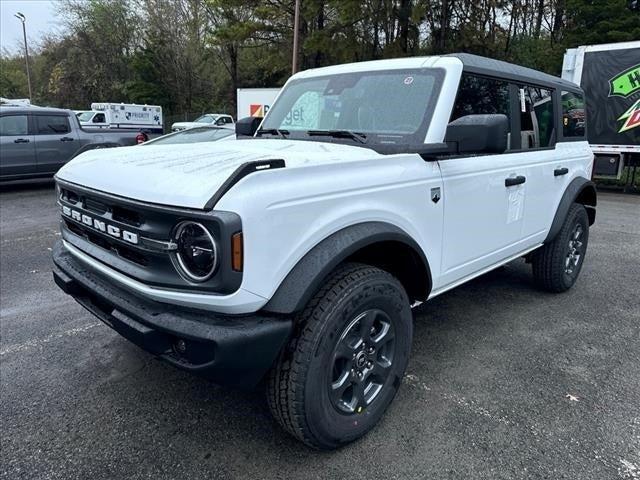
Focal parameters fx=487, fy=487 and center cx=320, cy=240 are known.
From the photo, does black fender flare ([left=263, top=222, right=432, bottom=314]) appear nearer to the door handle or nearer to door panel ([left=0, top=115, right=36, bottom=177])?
the door handle

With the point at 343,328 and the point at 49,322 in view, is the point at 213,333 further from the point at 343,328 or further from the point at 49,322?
the point at 49,322

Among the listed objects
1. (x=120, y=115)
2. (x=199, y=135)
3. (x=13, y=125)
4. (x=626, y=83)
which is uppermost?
(x=626, y=83)

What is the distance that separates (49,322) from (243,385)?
2.65 metres

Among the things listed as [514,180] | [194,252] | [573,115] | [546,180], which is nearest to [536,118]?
[546,180]

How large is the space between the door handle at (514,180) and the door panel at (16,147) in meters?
10.1

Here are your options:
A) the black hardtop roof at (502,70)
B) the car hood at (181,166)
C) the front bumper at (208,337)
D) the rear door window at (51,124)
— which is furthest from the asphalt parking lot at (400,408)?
the rear door window at (51,124)

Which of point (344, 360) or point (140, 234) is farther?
point (344, 360)

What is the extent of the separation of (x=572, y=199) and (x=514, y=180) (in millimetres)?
1194

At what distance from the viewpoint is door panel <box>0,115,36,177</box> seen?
388 inches

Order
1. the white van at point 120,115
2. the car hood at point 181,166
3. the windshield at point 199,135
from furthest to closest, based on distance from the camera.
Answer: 1. the white van at point 120,115
2. the windshield at point 199,135
3. the car hood at point 181,166

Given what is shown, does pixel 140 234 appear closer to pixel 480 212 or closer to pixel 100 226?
pixel 100 226

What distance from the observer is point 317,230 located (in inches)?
83.5

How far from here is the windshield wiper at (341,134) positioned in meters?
2.93

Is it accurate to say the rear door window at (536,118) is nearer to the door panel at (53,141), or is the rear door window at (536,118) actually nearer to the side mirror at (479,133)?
the side mirror at (479,133)
